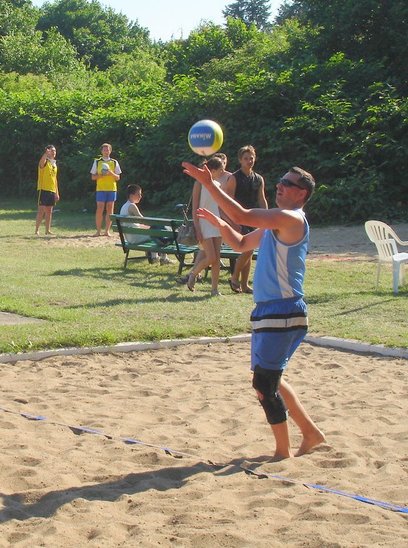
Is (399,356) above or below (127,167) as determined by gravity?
below

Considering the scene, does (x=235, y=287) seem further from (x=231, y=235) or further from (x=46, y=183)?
(x=46, y=183)

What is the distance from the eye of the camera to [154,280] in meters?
14.6

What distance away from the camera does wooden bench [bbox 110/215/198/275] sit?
50.0 feet

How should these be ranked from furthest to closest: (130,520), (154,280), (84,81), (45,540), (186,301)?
(84,81) < (154,280) < (186,301) < (130,520) < (45,540)

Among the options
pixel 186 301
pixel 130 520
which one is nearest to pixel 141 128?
pixel 186 301

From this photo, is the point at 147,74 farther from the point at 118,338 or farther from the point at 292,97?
the point at 118,338

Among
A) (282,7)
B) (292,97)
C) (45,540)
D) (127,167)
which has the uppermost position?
(282,7)

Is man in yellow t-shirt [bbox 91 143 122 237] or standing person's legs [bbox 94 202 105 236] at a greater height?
man in yellow t-shirt [bbox 91 143 122 237]

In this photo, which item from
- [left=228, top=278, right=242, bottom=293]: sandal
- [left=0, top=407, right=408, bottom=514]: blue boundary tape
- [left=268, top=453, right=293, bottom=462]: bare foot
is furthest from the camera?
[left=228, top=278, right=242, bottom=293]: sandal

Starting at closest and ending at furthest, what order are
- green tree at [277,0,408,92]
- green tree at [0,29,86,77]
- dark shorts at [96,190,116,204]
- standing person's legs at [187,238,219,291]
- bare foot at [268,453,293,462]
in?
bare foot at [268,453,293,462]
standing person's legs at [187,238,219,291]
dark shorts at [96,190,116,204]
green tree at [277,0,408,92]
green tree at [0,29,86,77]

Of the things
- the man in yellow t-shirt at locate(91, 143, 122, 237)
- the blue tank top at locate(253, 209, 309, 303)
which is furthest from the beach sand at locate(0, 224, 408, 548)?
the man in yellow t-shirt at locate(91, 143, 122, 237)

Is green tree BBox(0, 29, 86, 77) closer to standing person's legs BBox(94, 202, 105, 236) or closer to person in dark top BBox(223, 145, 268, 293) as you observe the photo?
standing person's legs BBox(94, 202, 105, 236)

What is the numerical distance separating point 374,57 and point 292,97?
10.4 ft

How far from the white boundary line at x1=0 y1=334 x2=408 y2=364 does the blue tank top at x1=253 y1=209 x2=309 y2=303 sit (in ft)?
12.4
